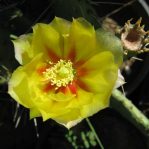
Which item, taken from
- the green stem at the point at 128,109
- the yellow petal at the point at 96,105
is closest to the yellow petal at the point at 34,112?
the yellow petal at the point at 96,105

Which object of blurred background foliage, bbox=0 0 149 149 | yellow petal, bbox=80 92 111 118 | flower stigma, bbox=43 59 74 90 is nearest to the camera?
yellow petal, bbox=80 92 111 118

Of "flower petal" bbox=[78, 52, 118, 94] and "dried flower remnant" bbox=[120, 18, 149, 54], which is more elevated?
"dried flower remnant" bbox=[120, 18, 149, 54]

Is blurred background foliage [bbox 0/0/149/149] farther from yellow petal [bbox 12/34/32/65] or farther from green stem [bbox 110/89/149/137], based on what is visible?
yellow petal [bbox 12/34/32/65]

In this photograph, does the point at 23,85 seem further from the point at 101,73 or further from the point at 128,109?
the point at 128,109

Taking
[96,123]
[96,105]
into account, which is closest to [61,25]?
[96,105]

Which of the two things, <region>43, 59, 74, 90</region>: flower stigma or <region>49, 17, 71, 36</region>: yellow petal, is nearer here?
<region>49, 17, 71, 36</region>: yellow petal

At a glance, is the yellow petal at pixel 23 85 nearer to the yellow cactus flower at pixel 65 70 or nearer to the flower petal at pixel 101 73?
the yellow cactus flower at pixel 65 70

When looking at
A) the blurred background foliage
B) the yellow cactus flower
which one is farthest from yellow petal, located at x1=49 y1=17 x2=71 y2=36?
the blurred background foliage

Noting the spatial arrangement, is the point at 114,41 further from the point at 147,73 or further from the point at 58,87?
the point at 147,73
